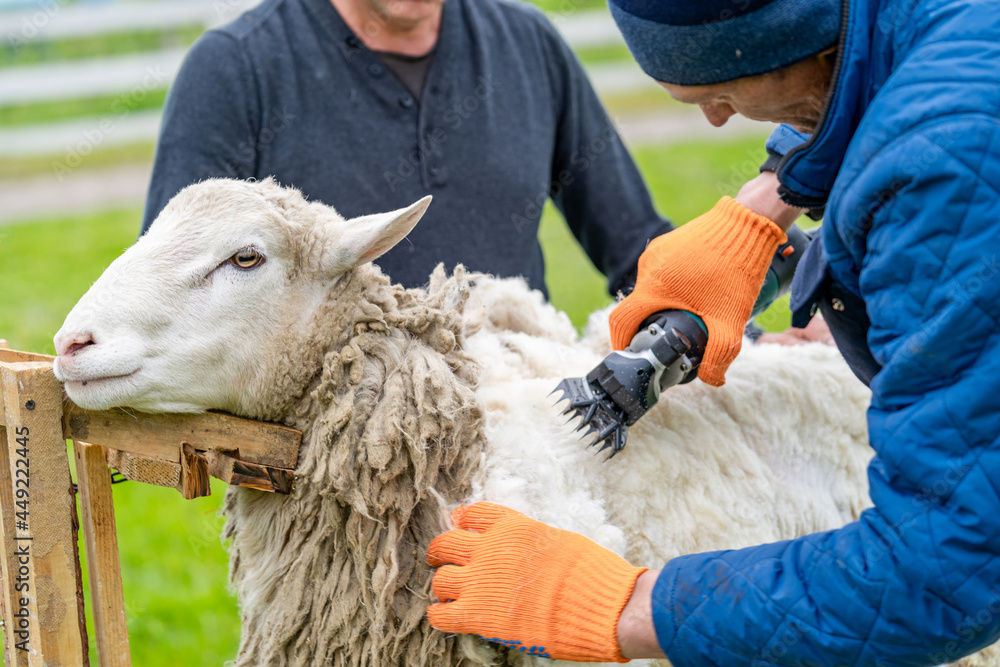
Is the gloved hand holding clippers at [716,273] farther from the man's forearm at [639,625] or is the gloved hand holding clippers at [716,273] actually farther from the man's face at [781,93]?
the man's forearm at [639,625]

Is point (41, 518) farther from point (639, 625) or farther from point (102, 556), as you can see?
point (639, 625)

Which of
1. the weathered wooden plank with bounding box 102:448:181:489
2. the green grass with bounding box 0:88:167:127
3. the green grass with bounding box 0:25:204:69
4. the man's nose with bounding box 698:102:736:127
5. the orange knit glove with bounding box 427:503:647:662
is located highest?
the man's nose with bounding box 698:102:736:127

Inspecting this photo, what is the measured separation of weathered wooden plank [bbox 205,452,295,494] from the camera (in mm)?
1844

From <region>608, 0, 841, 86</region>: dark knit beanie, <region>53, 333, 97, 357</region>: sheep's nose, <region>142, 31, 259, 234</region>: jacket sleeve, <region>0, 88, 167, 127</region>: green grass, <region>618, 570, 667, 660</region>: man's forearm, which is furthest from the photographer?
<region>0, 88, 167, 127</region>: green grass

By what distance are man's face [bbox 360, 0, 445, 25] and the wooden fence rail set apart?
1463 mm

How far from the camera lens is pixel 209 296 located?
5.98 ft

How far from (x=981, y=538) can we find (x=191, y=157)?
7.43 feet

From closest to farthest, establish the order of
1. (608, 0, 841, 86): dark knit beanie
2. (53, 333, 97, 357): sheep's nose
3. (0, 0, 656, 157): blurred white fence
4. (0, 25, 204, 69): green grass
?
(608, 0, 841, 86): dark knit beanie, (53, 333, 97, 357): sheep's nose, (0, 0, 656, 157): blurred white fence, (0, 25, 204, 69): green grass

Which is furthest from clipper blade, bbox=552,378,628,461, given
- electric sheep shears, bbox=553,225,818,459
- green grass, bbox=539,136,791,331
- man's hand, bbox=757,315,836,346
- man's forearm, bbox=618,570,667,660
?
green grass, bbox=539,136,791,331

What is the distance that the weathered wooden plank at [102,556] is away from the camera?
6.23ft

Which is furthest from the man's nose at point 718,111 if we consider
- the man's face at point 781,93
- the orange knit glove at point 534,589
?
the orange knit glove at point 534,589

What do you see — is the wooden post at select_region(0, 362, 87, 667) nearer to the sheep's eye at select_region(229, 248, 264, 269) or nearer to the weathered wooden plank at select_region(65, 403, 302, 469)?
the weathered wooden plank at select_region(65, 403, 302, 469)

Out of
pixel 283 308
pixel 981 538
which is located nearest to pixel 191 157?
pixel 283 308

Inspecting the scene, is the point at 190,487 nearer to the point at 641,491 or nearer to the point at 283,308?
the point at 283,308
